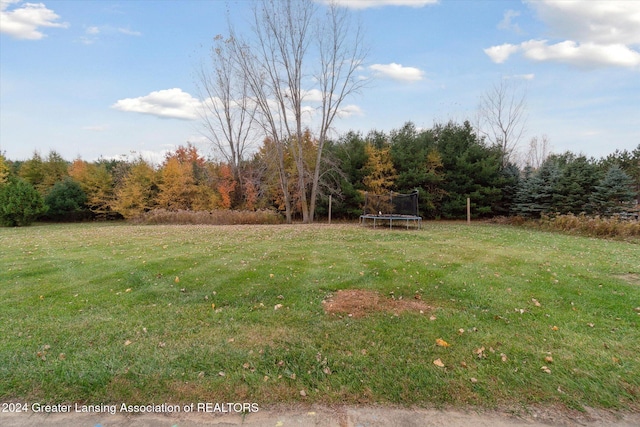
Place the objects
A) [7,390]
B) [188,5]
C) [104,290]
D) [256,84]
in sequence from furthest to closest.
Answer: [256,84]
[188,5]
[104,290]
[7,390]

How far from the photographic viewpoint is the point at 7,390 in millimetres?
2223

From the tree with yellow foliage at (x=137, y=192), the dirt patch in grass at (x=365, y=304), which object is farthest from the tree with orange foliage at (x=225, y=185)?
the dirt patch in grass at (x=365, y=304)

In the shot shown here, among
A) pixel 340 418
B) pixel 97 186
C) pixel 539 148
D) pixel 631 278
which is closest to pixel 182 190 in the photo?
pixel 97 186

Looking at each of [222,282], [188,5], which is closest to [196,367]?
[222,282]

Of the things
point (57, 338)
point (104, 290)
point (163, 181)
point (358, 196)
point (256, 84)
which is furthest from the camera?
point (163, 181)

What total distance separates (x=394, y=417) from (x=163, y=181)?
1879 centimetres

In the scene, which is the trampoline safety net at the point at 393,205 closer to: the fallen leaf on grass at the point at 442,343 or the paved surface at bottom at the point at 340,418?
the fallen leaf on grass at the point at 442,343

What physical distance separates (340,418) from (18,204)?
67.5 feet

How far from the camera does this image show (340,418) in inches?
77.9

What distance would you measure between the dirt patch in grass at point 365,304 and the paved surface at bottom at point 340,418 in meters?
1.37

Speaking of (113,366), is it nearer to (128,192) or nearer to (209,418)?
(209,418)

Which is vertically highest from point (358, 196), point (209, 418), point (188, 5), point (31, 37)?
point (188, 5)

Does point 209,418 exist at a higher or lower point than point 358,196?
lower

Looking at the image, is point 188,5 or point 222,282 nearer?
point 222,282
